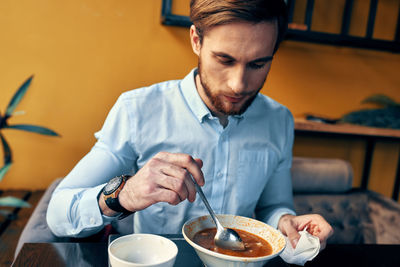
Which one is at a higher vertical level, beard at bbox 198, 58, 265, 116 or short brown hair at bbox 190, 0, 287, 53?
short brown hair at bbox 190, 0, 287, 53

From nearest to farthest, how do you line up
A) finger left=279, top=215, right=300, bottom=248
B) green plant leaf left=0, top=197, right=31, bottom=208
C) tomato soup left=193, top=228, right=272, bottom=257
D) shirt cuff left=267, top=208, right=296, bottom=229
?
tomato soup left=193, top=228, right=272, bottom=257 < finger left=279, top=215, right=300, bottom=248 < shirt cuff left=267, top=208, right=296, bottom=229 < green plant leaf left=0, top=197, right=31, bottom=208

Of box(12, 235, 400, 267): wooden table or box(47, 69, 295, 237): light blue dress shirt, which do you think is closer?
box(12, 235, 400, 267): wooden table

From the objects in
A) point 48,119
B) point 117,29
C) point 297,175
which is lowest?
point 297,175

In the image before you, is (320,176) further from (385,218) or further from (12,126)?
(12,126)

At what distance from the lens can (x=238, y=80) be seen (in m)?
1.06

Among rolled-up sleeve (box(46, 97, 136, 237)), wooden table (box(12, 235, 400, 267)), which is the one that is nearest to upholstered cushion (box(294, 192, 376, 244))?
wooden table (box(12, 235, 400, 267))

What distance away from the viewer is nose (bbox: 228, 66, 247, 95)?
1.06 m

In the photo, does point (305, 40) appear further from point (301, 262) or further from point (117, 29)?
point (301, 262)

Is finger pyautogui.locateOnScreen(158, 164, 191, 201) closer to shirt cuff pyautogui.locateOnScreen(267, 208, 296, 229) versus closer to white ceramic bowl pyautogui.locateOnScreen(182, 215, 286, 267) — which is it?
white ceramic bowl pyautogui.locateOnScreen(182, 215, 286, 267)

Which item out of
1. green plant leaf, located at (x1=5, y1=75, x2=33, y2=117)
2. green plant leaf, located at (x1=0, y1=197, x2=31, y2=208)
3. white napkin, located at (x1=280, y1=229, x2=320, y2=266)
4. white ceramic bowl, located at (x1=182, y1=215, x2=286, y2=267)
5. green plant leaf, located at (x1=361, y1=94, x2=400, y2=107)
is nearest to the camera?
white ceramic bowl, located at (x1=182, y1=215, x2=286, y2=267)

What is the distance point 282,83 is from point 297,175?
2.58 feet

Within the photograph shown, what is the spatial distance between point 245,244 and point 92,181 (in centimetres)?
58

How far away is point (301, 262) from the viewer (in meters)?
0.88

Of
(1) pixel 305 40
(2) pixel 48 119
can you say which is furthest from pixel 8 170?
Answer: (1) pixel 305 40
